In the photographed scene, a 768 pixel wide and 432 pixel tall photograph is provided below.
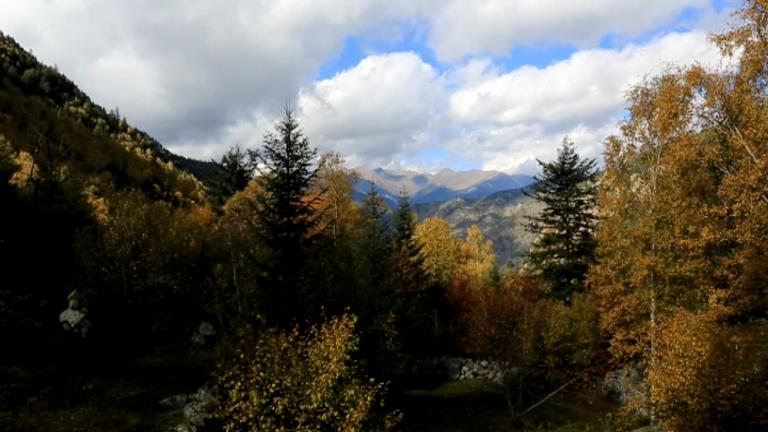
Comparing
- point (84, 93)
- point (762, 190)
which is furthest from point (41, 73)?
point (762, 190)

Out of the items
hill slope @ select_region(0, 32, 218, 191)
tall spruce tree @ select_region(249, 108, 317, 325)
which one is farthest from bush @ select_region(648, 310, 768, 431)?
hill slope @ select_region(0, 32, 218, 191)

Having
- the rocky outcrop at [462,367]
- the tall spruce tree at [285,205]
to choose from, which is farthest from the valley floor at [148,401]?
the tall spruce tree at [285,205]

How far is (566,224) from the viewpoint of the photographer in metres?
43.4

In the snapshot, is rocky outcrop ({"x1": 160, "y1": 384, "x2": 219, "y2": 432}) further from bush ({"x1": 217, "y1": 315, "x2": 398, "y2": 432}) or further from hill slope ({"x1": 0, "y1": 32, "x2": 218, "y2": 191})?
hill slope ({"x1": 0, "y1": 32, "x2": 218, "y2": 191})

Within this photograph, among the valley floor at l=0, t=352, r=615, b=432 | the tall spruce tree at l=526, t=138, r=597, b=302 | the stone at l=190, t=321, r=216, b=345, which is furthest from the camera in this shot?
the tall spruce tree at l=526, t=138, r=597, b=302

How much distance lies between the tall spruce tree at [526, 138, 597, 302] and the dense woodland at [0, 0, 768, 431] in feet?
0.71

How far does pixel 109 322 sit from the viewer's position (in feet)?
124

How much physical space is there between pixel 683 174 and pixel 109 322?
40.5 metres

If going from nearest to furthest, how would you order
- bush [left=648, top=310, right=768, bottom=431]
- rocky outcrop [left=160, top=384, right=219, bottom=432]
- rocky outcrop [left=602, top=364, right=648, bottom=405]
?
1. bush [left=648, top=310, right=768, bottom=431]
2. rocky outcrop [left=160, top=384, right=219, bottom=432]
3. rocky outcrop [left=602, top=364, right=648, bottom=405]

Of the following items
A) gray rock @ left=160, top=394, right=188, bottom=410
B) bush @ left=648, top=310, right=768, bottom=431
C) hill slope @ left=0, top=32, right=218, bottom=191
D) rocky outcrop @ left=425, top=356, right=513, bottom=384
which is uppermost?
hill slope @ left=0, top=32, right=218, bottom=191

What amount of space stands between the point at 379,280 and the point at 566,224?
18.8 meters

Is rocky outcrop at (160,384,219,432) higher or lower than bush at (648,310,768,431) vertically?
lower

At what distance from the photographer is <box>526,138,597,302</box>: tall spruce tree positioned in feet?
140

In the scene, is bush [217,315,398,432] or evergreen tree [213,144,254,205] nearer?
bush [217,315,398,432]
